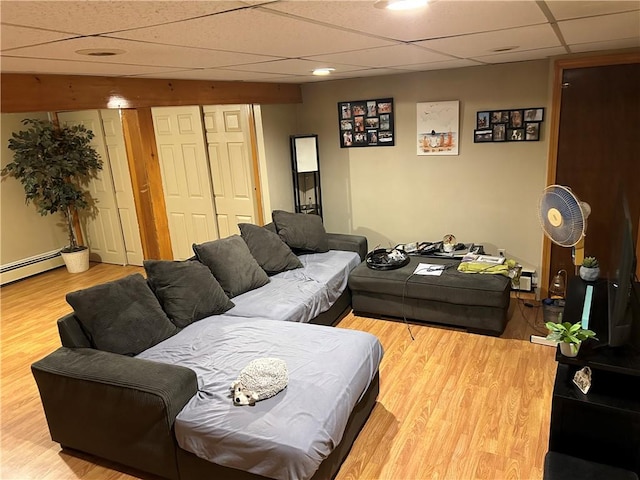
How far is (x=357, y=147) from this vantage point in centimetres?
498

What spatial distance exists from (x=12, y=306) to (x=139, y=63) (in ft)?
12.9

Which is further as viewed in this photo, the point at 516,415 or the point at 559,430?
the point at 516,415

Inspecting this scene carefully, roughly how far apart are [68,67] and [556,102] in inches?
141

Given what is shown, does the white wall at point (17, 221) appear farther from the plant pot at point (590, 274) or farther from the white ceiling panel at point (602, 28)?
the plant pot at point (590, 274)

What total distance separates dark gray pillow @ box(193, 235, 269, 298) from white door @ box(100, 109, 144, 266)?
2.69m

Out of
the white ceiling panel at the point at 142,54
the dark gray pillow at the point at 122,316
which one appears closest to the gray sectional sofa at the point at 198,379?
the dark gray pillow at the point at 122,316

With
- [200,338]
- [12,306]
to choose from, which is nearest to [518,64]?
[200,338]

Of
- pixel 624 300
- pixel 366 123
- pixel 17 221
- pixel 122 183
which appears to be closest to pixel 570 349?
pixel 624 300

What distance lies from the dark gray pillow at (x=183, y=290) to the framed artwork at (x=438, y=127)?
255 centimetres

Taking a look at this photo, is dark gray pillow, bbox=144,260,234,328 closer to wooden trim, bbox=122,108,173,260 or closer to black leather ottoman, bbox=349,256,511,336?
wooden trim, bbox=122,108,173,260

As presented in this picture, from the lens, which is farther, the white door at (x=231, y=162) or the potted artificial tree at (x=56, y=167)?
the potted artificial tree at (x=56, y=167)

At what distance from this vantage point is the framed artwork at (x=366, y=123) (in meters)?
4.73

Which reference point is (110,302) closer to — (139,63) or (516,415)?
(139,63)

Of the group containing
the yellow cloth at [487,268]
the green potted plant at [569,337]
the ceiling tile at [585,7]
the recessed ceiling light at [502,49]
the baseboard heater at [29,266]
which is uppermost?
the recessed ceiling light at [502,49]
